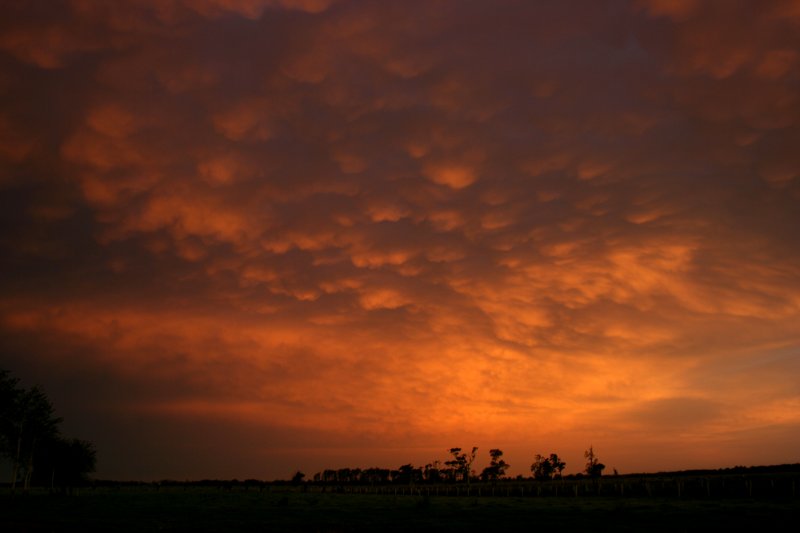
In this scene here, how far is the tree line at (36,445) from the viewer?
309 feet

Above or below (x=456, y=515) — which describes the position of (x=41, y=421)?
above

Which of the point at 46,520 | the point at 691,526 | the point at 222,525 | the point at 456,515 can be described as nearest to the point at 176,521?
the point at 222,525

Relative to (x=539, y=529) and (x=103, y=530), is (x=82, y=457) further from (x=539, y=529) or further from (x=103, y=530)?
(x=539, y=529)

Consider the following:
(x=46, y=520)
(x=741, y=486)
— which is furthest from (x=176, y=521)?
(x=741, y=486)

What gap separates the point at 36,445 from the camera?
104875 millimetres

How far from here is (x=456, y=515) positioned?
5706 centimetres

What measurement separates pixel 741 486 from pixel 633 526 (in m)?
72.3

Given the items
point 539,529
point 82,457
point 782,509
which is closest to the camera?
point 539,529

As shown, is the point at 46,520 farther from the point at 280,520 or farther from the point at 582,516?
the point at 582,516

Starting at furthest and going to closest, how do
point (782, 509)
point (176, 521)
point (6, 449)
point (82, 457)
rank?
point (82, 457) < point (6, 449) < point (782, 509) < point (176, 521)

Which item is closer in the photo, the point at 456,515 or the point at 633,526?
the point at 633,526

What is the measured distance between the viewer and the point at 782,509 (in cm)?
5428

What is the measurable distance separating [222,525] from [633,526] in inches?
1264

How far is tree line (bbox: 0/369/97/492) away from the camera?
94069 millimetres
